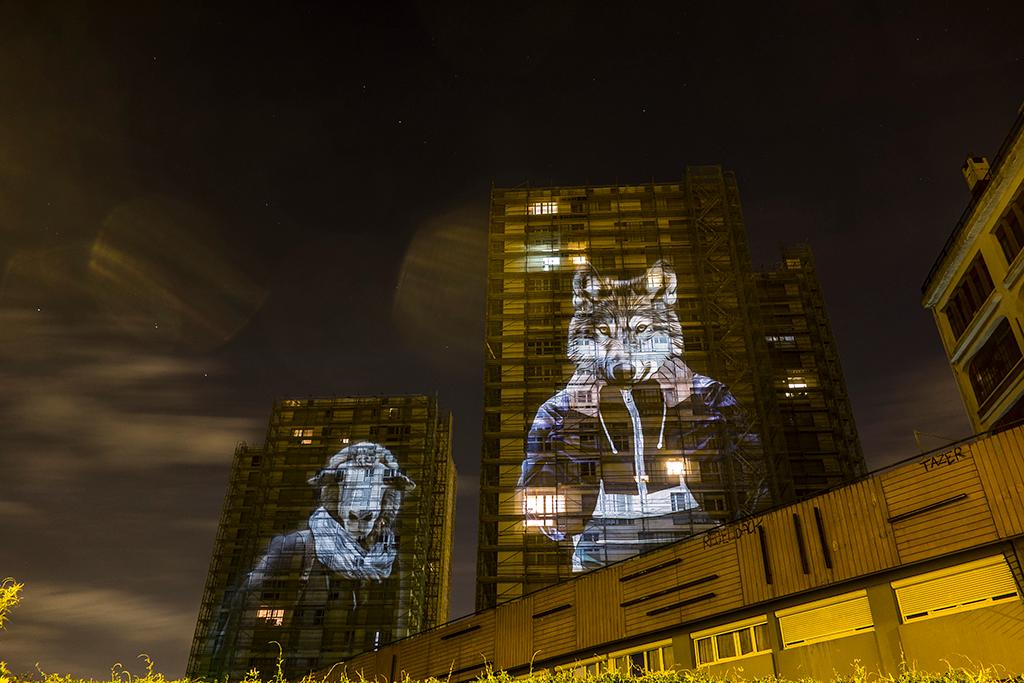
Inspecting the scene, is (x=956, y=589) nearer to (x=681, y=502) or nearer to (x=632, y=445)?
(x=681, y=502)

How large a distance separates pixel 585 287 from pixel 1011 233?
24.6 m

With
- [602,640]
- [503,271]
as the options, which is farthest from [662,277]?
[602,640]

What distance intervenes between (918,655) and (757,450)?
24.2 metres

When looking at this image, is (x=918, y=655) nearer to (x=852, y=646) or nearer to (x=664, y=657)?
(x=852, y=646)

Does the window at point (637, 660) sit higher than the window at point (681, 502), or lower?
lower

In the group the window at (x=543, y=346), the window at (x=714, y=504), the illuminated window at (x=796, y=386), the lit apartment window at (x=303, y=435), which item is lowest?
the window at (x=714, y=504)

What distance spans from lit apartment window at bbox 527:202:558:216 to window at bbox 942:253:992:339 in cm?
2552

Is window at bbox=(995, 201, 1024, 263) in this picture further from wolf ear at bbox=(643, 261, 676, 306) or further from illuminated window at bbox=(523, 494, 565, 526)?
illuminated window at bbox=(523, 494, 565, 526)

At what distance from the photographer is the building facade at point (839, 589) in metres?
13.6

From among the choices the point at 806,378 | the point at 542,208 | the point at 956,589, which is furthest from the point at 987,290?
the point at 542,208

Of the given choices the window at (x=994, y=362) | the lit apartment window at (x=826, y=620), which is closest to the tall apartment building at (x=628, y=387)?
the window at (x=994, y=362)

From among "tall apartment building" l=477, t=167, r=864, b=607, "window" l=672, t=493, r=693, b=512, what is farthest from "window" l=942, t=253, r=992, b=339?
"window" l=672, t=493, r=693, b=512

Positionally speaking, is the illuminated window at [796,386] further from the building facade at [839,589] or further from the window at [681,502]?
the building facade at [839,589]

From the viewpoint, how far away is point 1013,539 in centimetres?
1346
